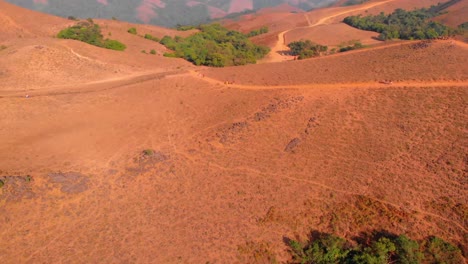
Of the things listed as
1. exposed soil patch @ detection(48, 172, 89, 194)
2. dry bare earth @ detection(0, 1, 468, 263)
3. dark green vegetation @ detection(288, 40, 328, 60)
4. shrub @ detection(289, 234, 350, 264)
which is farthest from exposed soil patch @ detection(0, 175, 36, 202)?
dark green vegetation @ detection(288, 40, 328, 60)

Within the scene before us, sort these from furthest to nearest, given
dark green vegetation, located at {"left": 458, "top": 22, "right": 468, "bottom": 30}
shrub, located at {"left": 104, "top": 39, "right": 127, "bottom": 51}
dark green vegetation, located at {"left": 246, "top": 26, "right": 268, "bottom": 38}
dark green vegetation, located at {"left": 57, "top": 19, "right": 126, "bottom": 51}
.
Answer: dark green vegetation, located at {"left": 246, "top": 26, "right": 268, "bottom": 38} < dark green vegetation, located at {"left": 458, "top": 22, "right": 468, "bottom": 30} < dark green vegetation, located at {"left": 57, "top": 19, "right": 126, "bottom": 51} < shrub, located at {"left": 104, "top": 39, "right": 127, "bottom": 51}

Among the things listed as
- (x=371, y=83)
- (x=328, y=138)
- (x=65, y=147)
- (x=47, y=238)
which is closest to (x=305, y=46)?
(x=371, y=83)

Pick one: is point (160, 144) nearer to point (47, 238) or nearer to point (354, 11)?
point (47, 238)

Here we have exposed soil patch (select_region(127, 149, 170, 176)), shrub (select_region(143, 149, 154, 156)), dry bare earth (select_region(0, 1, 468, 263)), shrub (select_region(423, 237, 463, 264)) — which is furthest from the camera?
shrub (select_region(143, 149, 154, 156))

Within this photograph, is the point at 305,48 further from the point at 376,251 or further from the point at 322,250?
the point at 376,251

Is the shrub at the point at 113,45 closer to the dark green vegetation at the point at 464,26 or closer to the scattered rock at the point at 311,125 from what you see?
the scattered rock at the point at 311,125

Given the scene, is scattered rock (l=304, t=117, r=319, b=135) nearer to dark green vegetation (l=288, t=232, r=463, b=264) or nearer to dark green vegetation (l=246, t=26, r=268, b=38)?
dark green vegetation (l=288, t=232, r=463, b=264)
